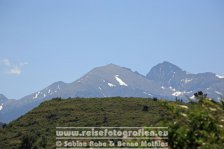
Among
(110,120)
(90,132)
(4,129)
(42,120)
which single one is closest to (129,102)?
(110,120)

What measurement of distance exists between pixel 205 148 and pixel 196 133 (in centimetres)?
53

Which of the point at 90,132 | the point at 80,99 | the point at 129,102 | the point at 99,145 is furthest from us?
the point at 80,99

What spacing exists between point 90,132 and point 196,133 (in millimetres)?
4732

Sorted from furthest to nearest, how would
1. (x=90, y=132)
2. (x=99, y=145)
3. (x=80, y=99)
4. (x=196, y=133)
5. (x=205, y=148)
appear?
(x=80, y=99)
(x=90, y=132)
(x=99, y=145)
(x=196, y=133)
(x=205, y=148)

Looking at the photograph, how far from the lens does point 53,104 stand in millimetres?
141250

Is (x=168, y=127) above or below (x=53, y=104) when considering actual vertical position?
below

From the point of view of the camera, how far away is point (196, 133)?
7.26 m

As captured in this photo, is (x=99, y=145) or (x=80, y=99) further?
(x=80, y=99)

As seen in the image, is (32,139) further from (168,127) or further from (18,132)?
(168,127)

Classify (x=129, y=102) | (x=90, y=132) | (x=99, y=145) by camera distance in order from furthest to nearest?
(x=129, y=102) < (x=90, y=132) < (x=99, y=145)

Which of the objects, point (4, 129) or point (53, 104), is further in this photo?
point (53, 104)

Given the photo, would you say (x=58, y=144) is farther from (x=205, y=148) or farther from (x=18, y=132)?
(x=18, y=132)

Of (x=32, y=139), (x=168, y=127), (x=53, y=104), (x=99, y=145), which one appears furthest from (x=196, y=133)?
(x=53, y=104)

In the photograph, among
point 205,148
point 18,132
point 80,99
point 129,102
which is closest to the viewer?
point 205,148
